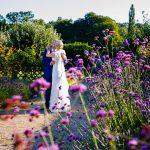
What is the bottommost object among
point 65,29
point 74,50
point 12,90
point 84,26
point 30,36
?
point 12,90

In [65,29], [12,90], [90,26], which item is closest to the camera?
[12,90]

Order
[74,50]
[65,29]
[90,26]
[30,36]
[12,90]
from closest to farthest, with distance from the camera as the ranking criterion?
[12,90]
[30,36]
[74,50]
[90,26]
[65,29]

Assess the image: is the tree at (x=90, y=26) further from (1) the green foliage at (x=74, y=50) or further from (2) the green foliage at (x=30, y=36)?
(2) the green foliage at (x=30, y=36)

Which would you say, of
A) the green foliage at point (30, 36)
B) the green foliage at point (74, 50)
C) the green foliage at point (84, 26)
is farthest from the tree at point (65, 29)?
the green foliage at point (30, 36)

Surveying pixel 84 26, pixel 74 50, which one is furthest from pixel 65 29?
pixel 74 50

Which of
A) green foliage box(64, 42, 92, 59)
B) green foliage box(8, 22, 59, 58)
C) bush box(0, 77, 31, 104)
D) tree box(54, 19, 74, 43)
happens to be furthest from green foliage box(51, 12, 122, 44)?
bush box(0, 77, 31, 104)

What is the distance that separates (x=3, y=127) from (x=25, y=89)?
4989 mm

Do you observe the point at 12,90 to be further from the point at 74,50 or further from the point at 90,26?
the point at 90,26

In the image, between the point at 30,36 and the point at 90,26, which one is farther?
the point at 90,26

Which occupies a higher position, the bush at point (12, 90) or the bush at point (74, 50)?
the bush at point (74, 50)

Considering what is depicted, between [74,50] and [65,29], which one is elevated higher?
[65,29]

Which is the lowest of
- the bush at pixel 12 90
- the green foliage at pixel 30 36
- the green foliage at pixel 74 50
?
the bush at pixel 12 90

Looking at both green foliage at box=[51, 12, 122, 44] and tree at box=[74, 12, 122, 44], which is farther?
green foliage at box=[51, 12, 122, 44]

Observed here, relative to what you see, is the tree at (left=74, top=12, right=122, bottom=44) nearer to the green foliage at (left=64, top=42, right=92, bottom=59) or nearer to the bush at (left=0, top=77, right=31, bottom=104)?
the green foliage at (left=64, top=42, right=92, bottom=59)
